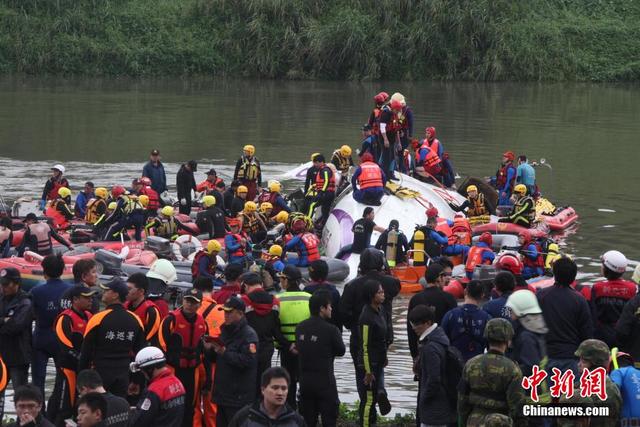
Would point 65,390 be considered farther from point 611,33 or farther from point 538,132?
point 611,33

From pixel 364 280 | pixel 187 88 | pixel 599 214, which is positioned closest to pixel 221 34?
pixel 187 88

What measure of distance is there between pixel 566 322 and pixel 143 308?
3421mm

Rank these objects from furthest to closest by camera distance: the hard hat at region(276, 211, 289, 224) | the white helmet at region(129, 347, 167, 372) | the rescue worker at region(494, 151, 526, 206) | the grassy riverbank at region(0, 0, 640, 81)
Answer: the grassy riverbank at region(0, 0, 640, 81) < the rescue worker at region(494, 151, 526, 206) < the hard hat at region(276, 211, 289, 224) < the white helmet at region(129, 347, 167, 372)

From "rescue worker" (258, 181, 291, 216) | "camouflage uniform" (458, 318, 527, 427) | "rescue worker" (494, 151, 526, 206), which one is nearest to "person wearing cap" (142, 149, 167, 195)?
"rescue worker" (258, 181, 291, 216)

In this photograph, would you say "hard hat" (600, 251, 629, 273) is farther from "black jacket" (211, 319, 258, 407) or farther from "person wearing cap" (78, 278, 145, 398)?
"person wearing cap" (78, 278, 145, 398)

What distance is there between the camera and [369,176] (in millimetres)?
20234

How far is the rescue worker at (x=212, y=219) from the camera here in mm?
20328

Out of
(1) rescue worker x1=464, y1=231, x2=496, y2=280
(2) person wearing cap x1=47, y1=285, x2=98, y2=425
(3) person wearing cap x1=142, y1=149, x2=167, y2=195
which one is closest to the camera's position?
(2) person wearing cap x1=47, y1=285, x2=98, y2=425

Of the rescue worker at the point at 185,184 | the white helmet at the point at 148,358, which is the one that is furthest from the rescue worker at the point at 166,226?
the white helmet at the point at 148,358

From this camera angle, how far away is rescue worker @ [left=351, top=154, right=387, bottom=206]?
2027cm

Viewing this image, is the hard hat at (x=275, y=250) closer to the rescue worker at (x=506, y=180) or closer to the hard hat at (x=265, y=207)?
the hard hat at (x=265, y=207)

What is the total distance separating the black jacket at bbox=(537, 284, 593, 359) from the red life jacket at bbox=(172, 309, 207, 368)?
2.77 metres

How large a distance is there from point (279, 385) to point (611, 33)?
2030 inches

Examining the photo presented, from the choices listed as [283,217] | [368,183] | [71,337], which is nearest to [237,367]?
[71,337]
